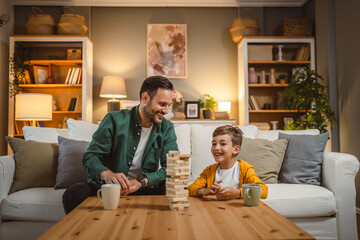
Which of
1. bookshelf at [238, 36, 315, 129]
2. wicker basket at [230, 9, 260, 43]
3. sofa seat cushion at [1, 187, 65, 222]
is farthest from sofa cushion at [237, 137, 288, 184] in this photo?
wicker basket at [230, 9, 260, 43]

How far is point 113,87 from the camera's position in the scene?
445 cm

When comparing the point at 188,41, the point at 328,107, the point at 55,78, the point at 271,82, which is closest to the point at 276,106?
the point at 271,82

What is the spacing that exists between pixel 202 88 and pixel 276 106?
1150mm

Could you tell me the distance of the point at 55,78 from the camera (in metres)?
4.73

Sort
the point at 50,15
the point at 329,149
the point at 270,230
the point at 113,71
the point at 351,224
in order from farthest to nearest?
the point at 113,71
the point at 50,15
the point at 329,149
the point at 351,224
the point at 270,230

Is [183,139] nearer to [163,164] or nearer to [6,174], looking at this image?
[163,164]

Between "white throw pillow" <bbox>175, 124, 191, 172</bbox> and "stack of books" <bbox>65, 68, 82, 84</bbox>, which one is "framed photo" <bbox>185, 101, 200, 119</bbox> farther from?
"white throw pillow" <bbox>175, 124, 191, 172</bbox>

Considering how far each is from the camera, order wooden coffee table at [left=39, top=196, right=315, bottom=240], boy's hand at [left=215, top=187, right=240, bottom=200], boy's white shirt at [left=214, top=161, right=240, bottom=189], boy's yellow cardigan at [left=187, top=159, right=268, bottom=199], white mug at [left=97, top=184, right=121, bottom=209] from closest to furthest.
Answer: wooden coffee table at [left=39, top=196, right=315, bottom=240] < white mug at [left=97, top=184, right=121, bottom=209] < boy's hand at [left=215, top=187, right=240, bottom=200] < boy's yellow cardigan at [left=187, top=159, right=268, bottom=199] < boy's white shirt at [left=214, top=161, right=240, bottom=189]

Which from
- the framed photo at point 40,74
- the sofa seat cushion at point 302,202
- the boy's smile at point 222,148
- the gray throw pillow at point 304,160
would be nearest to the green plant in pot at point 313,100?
the gray throw pillow at point 304,160

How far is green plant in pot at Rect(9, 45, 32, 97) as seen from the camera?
4.29m

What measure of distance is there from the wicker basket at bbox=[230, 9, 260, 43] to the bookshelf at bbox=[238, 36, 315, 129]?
0.09 meters

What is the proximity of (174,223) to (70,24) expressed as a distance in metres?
3.99

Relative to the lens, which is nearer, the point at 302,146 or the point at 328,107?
the point at 302,146

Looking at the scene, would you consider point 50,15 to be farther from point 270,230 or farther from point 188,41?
point 270,230
